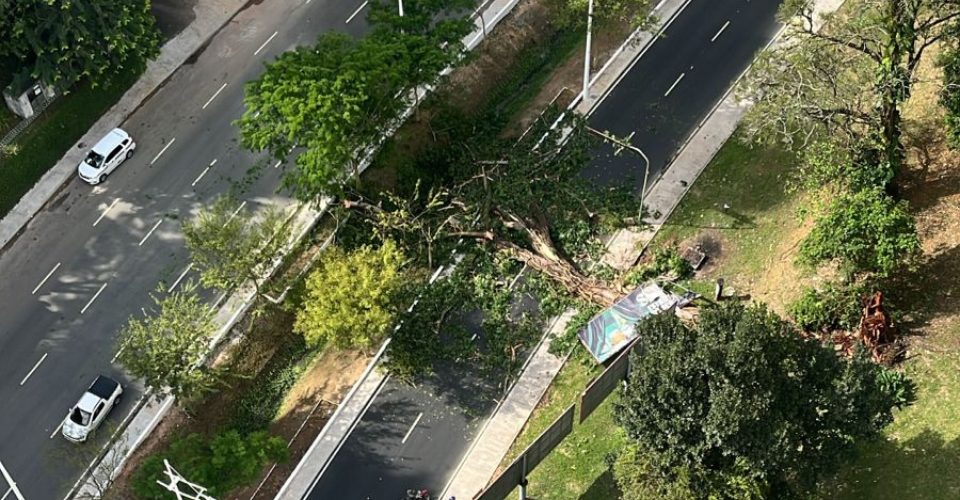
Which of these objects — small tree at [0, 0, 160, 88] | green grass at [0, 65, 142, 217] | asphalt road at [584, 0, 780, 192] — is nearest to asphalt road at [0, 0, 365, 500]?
green grass at [0, 65, 142, 217]

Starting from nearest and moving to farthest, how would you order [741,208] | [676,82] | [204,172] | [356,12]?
[741,208] → [204,172] → [676,82] → [356,12]

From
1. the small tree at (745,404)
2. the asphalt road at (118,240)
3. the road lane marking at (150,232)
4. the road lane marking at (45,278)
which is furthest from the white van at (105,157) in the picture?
the small tree at (745,404)

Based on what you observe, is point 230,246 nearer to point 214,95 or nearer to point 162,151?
point 162,151

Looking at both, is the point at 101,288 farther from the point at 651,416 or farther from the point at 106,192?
the point at 651,416

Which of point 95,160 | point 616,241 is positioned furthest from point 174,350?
point 616,241

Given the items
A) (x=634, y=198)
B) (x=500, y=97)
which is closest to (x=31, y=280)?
(x=500, y=97)
